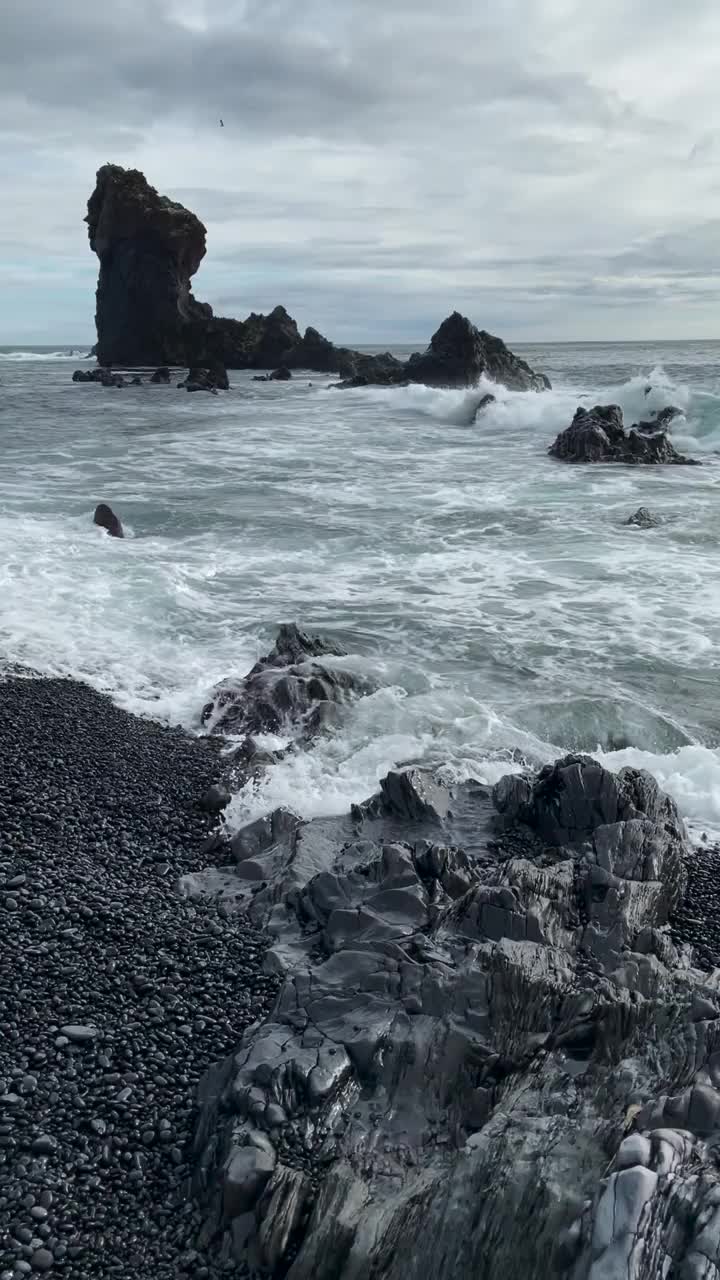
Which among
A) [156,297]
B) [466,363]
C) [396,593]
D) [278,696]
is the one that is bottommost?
[278,696]

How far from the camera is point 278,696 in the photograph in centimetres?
1195

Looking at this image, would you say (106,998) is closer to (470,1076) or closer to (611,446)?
(470,1076)

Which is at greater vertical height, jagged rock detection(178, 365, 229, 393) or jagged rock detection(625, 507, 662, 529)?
jagged rock detection(178, 365, 229, 393)

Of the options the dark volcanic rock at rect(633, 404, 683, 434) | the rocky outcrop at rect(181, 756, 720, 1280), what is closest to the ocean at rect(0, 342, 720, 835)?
the rocky outcrop at rect(181, 756, 720, 1280)

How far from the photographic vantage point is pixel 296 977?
6605 mm

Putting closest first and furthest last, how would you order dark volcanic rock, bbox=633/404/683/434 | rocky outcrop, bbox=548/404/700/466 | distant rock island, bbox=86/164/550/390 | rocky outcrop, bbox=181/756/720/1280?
rocky outcrop, bbox=181/756/720/1280 → rocky outcrop, bbox=548/404/700/466 → dark volcanic rock, bbox=633/404/683/434 → distant rock island, bbox=86/164/550/390

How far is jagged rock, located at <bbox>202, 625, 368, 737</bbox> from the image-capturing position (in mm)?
11688

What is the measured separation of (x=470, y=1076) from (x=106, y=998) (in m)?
2.87

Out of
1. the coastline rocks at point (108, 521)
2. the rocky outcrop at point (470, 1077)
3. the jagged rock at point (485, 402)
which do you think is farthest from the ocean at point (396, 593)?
the jagged rock at point (485, 402)

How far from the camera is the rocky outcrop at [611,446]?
34406 mm

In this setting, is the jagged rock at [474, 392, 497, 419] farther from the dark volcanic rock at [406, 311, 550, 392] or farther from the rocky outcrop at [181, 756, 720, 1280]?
the rocky outcrop at [181, 756, 720, 1280]

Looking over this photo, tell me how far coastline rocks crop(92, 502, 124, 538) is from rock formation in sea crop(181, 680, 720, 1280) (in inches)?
587

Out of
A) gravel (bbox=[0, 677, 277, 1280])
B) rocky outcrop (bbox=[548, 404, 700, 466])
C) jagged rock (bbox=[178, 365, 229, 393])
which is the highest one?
jagged rock (bbox=[178, 365, 229, 393])

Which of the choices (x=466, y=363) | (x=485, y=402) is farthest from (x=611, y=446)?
(x=466, y=363)
